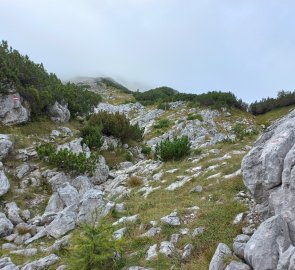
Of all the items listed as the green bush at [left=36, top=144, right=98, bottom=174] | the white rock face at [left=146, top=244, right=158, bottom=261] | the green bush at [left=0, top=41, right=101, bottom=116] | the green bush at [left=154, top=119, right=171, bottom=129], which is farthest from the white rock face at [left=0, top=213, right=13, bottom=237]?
the green bush at [left=154, top=119, right=171, bottom=129]

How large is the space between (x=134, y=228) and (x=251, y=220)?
3324 millimetres

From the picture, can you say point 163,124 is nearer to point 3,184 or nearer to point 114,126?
point 114,126

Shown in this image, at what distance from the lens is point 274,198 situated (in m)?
7.73

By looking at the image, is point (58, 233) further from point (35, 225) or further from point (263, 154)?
point (263, 154)

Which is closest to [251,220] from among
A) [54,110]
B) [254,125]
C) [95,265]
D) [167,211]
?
[167,211]

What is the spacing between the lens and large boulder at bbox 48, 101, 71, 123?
23.8 m

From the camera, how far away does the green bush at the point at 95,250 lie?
8219 millimetres

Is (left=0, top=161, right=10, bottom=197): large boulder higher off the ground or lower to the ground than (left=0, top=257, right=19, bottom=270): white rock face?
higher

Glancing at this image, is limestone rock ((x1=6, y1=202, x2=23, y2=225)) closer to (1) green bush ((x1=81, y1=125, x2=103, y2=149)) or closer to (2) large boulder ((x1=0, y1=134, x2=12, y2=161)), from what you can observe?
(2) large boulder ((x1=0, y1=134, x2=12, y2=161))

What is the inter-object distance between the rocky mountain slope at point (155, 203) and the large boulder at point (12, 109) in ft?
1.94

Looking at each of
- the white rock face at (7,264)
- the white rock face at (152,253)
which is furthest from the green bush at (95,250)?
the white rock face at (7,264)

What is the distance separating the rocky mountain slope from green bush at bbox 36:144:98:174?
307mm

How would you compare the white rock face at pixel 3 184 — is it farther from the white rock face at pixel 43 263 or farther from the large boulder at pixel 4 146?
the white rock face at pixel 43 263

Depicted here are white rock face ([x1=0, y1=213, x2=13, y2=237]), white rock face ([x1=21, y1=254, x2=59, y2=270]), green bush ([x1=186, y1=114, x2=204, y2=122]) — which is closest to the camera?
white rock face ([x1=21, y1=254, x2=59, y2=270])
